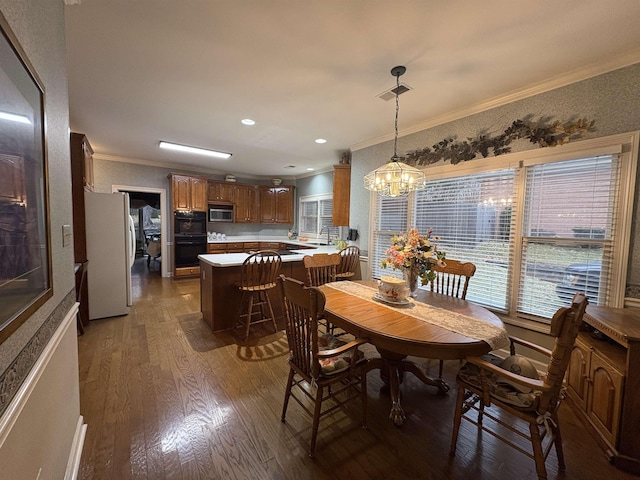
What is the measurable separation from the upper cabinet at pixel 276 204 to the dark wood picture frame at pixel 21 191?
19.9ft

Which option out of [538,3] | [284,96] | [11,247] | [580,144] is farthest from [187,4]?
[580,144]

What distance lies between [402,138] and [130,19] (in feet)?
10.1

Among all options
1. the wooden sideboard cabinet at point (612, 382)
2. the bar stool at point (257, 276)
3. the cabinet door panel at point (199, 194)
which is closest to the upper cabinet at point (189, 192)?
the cabinet door panel at point (199, 194)

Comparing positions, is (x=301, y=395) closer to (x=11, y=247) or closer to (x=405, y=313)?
(x=405, y=313)

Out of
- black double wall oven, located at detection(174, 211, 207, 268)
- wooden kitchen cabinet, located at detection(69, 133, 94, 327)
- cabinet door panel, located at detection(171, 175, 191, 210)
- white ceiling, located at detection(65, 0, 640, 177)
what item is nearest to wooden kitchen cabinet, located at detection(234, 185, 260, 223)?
black double wall oven, located at detection(174, 211, 207, 268)

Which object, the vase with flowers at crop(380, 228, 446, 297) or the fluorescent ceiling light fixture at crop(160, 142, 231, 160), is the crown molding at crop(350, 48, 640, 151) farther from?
the fluorescent ceiling light fixture at crop(160, 142, 231, 160)

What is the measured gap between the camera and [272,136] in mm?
3998

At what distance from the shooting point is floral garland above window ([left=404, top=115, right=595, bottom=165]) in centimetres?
230

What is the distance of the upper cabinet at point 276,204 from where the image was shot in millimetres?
7109

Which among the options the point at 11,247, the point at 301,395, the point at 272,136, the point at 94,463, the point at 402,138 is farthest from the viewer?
the point at 272,136

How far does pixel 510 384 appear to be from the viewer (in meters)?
1.54

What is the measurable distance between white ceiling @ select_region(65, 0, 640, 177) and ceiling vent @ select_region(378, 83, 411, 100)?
55 millimetres

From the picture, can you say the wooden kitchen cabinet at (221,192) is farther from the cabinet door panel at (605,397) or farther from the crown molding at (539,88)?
the cabinet door panel at (605,397)

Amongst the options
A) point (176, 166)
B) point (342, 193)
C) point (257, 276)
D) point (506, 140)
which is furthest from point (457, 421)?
point (176, 166)
